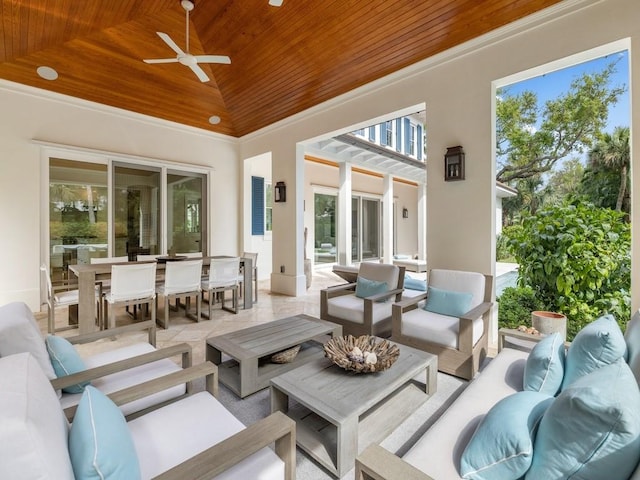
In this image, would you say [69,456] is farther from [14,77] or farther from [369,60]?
[14,77]

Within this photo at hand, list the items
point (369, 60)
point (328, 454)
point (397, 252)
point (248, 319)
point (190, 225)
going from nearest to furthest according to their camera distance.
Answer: point (328, 454)
point (369, 60)
point (248, 319)
point (190, 225)
point (397, 252)

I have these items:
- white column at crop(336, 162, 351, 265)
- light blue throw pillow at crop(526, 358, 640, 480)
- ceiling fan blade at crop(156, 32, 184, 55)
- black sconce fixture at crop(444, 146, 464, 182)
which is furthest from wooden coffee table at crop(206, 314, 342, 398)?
white column at crop(336, 162, 351, 265)

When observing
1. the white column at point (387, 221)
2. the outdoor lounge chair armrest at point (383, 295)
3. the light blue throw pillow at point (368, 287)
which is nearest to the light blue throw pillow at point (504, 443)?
the outdoor lounge chair armrest at point (383, 295)

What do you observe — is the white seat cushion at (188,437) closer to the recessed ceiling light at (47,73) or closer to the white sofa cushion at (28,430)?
the white sofa cushion at (28,430)

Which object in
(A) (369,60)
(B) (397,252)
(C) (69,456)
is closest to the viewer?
(C) (69,456)

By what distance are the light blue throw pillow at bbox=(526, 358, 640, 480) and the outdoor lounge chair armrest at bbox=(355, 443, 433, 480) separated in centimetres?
36

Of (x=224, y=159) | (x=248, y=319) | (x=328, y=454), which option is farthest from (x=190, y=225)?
(x=328, y=454)

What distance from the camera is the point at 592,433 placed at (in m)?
0.88

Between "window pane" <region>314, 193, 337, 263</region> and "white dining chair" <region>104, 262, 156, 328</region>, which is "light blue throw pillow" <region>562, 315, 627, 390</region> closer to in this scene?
"white dining chair" <region>104, 262, 156, 328</region>

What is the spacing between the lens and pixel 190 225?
6879 mm

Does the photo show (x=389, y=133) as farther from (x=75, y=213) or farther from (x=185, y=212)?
(x=75, y=213)

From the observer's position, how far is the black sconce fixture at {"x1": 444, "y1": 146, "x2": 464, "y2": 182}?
3.70 meters

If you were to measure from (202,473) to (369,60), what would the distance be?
15.2ft

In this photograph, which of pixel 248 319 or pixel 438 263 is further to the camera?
pixel 248 319
